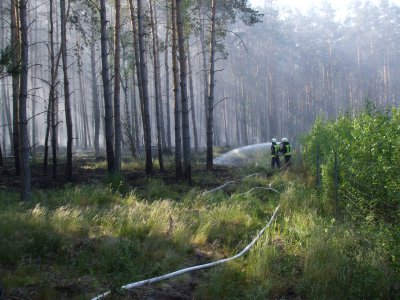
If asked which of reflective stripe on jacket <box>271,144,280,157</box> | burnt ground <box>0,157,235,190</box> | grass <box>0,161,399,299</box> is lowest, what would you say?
grass <box>0,161,399,299</box>

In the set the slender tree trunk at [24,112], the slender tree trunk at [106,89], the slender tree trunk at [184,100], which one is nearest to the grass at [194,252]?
the slender tree trunk at [24,112]

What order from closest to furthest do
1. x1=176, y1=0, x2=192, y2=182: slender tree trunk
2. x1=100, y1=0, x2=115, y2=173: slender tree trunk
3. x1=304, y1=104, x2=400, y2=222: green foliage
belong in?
x1=304, y1=104, x2=400, y2=222: green foliage → x1=100, y1=0, x2=115, y2=173: slender tree trunk → x1=176, y1=0, x2=192, y2=182: slender tree trunk

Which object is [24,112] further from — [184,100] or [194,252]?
[184,100]

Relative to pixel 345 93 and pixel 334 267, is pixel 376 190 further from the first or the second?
pixel 345 93

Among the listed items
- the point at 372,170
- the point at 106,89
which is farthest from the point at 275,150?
the point at 372,170

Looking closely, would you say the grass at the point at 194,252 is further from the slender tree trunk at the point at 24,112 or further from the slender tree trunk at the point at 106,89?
the slender tree trunk at the point at 106,89

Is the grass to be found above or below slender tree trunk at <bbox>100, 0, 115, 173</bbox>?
below

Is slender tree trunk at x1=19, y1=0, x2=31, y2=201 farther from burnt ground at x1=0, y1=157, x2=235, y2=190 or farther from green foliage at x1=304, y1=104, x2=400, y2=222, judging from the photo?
green foliage at x1=304, y1=104, x2=400, y2=222

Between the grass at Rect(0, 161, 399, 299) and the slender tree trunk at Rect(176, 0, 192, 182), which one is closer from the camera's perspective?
the grass at Rect(0, 161, 399, 299)

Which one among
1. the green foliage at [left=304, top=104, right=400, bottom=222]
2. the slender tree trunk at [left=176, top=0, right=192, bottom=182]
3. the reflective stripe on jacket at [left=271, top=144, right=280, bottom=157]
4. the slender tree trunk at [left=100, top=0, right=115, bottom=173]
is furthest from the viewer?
the reflective stripe on jacket at [left=271, top=144, right=280, bottom=157]

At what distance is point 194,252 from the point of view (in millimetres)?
6441

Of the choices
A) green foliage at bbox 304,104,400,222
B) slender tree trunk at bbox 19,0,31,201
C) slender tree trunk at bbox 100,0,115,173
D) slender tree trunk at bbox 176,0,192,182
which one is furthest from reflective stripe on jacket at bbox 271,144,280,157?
slender tree trunk at bbox 19,0,31,201

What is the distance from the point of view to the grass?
4969 mm

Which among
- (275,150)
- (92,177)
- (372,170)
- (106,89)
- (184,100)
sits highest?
(106,89)
